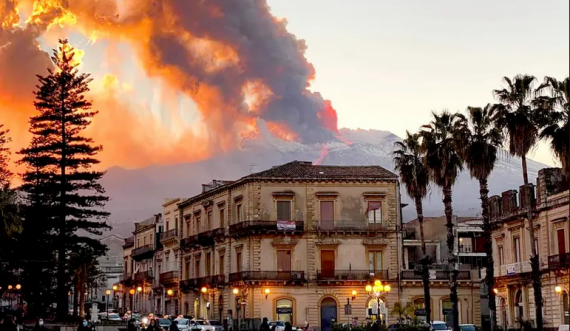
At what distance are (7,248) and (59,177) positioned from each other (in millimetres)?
6621

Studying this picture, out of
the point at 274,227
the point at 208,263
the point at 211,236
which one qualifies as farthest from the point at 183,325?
the point at 208,263

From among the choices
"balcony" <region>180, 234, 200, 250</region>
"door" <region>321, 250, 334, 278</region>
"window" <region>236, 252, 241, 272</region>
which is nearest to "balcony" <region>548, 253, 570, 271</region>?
"door" <region>321, 250, 334, 278</region>

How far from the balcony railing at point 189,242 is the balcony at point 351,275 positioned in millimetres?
15710

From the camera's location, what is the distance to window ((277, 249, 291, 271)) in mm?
73125

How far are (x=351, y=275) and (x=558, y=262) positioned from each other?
22.5 meters

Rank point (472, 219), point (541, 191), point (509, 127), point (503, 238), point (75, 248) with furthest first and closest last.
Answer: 1. point (472, 219)
2. point (75, 248)
3. point (503, 238)
4. point (541, 191)
5. point (509, 127)

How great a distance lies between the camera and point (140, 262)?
107 meters

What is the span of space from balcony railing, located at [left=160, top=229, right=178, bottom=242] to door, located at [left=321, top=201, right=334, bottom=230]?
2245 cm

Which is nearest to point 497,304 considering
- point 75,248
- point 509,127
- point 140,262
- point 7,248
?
point 509,127

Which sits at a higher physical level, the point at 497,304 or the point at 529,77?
the point at 529,77

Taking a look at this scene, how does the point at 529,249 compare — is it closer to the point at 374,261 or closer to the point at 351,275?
the point at 374,261

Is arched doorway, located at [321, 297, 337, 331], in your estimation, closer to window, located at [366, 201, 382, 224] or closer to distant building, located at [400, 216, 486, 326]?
distant building, located at [400, 216, 486, 326]

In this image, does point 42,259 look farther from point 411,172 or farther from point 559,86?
point 559,86

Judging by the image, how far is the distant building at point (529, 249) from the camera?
52656 millimetres
